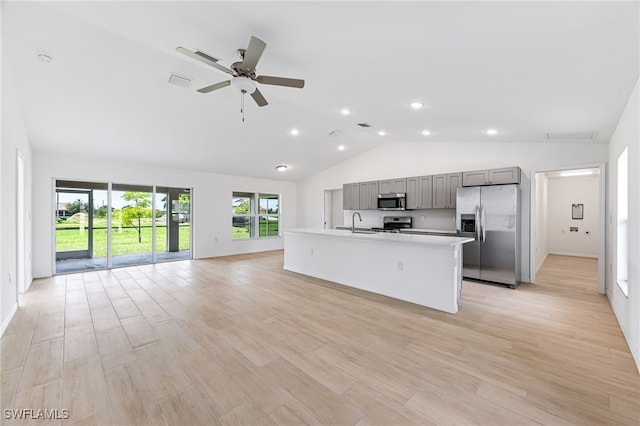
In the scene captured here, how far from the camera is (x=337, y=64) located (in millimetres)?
2600

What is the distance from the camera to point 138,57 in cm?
296

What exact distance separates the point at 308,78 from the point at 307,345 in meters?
2.79

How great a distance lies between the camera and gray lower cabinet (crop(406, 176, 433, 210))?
5840mm

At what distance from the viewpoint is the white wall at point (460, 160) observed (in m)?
4.59

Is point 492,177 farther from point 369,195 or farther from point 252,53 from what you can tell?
point 252,53

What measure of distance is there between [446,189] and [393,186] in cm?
127

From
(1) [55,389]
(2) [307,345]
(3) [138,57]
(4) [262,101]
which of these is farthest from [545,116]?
(1) [55,389]

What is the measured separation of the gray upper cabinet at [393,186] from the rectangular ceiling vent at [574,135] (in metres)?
2.69

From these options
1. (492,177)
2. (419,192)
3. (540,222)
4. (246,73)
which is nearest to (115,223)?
(246,73)

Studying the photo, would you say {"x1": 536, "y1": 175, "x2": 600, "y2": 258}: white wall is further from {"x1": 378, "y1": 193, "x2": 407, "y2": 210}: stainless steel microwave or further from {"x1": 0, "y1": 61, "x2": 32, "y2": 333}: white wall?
{"x1": 0, "y1": 61, "x2": 32, "y2": 333}: white wall

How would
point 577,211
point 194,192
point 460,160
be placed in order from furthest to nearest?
1. point 577,211
2. point 194,192
3. point 460,160

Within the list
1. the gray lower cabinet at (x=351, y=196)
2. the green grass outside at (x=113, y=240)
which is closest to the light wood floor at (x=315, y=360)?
the green grass outside at (x=113, y=240)

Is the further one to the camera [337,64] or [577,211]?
[577,211]

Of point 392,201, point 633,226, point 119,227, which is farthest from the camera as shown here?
point 392,201
